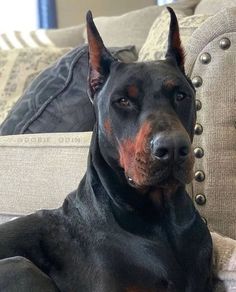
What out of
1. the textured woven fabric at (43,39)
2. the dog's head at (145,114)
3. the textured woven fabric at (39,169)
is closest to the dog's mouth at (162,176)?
the dog's head at (145,114)

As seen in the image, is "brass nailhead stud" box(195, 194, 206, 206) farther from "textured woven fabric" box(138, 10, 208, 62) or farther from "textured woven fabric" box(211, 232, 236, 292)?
"textured woven fabric" box(138, 10, 208, 62)

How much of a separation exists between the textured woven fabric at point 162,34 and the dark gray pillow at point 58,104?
0.28m

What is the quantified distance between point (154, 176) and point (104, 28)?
2308 mm

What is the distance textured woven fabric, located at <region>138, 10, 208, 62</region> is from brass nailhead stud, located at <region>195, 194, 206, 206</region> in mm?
673

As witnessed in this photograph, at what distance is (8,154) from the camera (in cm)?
200

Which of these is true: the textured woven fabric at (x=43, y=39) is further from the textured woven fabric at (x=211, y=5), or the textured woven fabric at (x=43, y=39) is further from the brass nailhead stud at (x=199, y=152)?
the brass nailhead stud at (x=199, y=152)

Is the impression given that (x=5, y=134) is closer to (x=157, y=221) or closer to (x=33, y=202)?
(x=33, y=202)

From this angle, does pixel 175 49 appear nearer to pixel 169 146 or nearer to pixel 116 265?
pixel 169 146

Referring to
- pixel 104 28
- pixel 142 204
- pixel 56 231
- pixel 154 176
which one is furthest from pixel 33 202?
pixel 104 28

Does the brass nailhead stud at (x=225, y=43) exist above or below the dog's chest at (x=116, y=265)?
above

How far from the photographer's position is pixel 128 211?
52.6 inches

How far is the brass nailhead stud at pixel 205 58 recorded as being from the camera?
1.65 m

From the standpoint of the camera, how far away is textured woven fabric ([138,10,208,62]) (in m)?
2.13

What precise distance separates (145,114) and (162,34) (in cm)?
127
